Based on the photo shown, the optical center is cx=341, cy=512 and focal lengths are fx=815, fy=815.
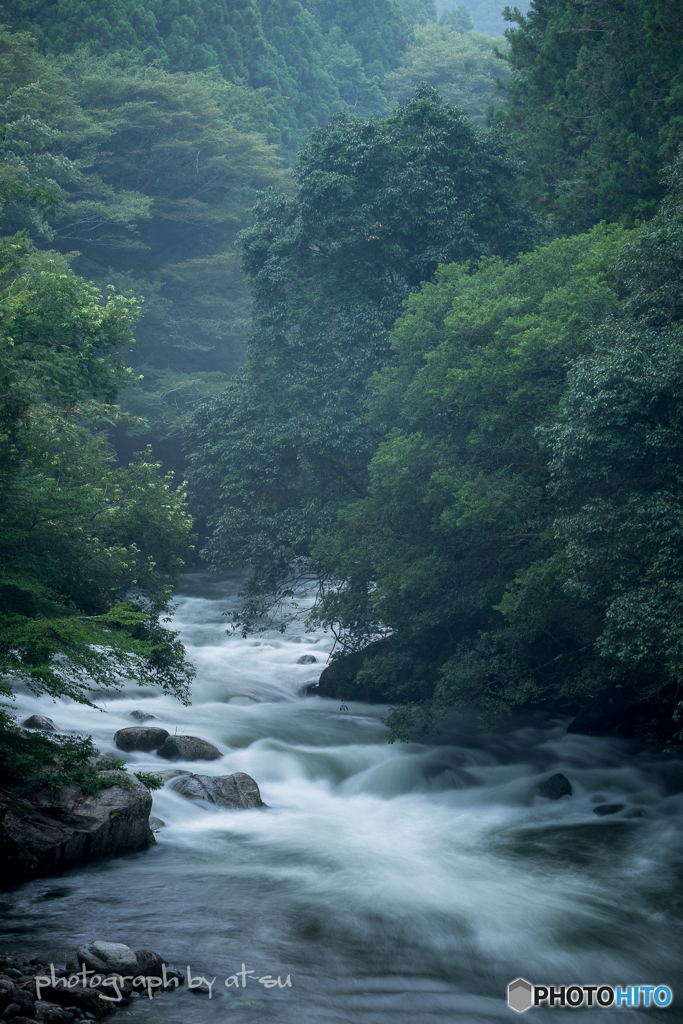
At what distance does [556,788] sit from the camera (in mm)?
14445

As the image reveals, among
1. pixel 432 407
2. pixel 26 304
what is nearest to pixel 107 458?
pixel 26 304

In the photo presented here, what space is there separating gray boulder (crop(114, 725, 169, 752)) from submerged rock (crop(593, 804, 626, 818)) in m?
7.53

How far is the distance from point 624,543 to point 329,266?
15.2m

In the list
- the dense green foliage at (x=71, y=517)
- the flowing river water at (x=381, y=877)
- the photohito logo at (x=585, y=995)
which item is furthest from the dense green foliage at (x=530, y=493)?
the dense green foliage at (x=71, y=517)

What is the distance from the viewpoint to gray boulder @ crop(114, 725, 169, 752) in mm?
14203

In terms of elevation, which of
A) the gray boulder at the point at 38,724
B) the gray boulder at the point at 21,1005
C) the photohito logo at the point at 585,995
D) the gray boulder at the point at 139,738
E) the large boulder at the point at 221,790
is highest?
the gray boulder at the point at 38,724

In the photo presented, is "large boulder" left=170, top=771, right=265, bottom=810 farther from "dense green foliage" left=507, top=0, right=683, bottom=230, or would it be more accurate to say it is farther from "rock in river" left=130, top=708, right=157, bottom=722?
"dense green foliage" left=507, top=0, right=683, bottom=230

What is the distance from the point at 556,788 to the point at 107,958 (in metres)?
9.72

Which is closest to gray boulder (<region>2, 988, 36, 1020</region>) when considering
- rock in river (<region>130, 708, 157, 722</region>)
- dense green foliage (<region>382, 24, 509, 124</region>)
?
rock in river (<region>130, 708, 157, 722</region>)

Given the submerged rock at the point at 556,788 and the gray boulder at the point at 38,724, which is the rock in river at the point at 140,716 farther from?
the submerged rock at the point at 556,788

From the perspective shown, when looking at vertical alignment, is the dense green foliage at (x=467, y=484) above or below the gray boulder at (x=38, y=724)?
above

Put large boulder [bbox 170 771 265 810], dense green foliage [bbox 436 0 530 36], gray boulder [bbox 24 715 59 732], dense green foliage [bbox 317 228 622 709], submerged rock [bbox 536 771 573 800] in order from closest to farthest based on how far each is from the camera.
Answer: large boulder [bbox 170 771 265 810] < gray boulder [bbox 24 715 59 732] < submerged rock [bbox 536 771 573 800] < dense green foliage [bbox 317 228 622 709] < dense green foliage [bbox 436 0 530 36]

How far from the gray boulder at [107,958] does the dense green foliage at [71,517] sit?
2474mm

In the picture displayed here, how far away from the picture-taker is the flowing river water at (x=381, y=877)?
25.0ft
